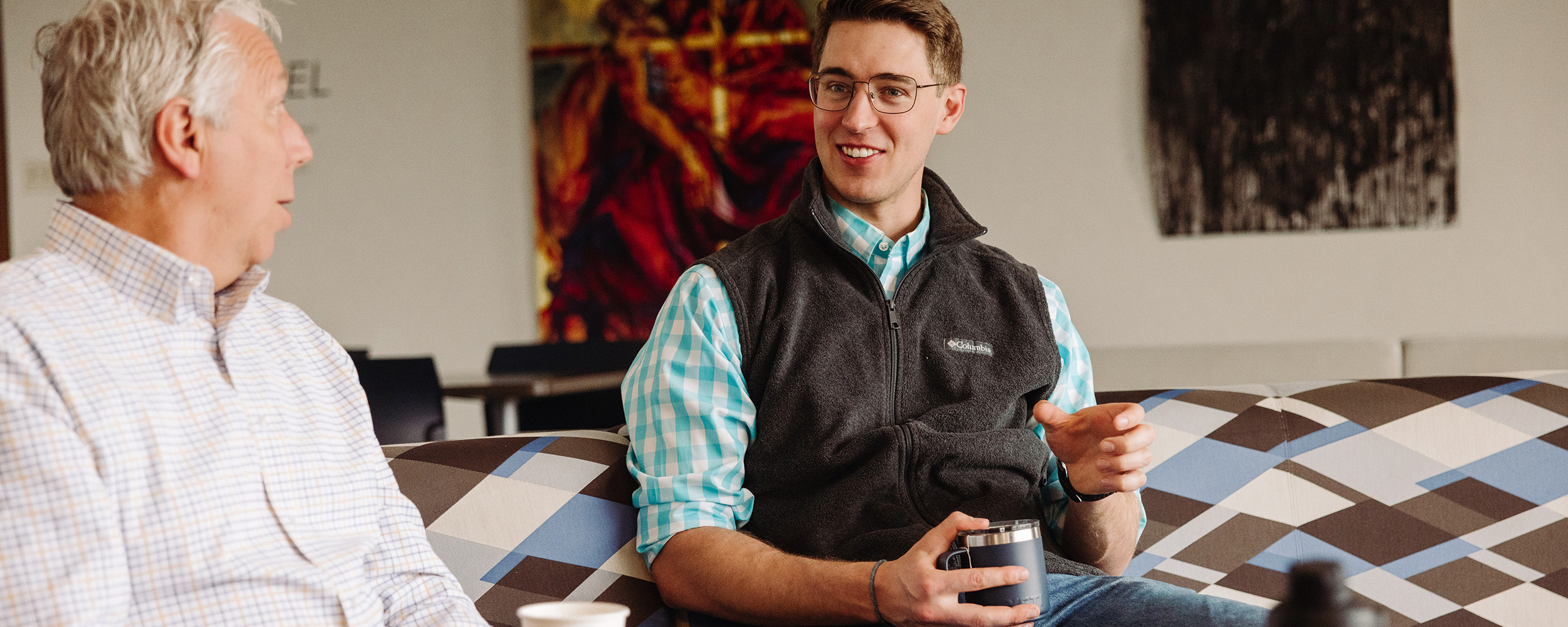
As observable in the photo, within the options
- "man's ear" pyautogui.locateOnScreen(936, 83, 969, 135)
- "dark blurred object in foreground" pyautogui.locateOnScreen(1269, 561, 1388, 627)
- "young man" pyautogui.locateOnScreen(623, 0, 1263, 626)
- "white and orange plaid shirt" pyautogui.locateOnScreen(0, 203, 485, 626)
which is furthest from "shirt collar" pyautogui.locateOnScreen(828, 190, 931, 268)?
"dark blurred object in foreground" pyautogui.locateOnScreen(1269, 561, 1388, 627)

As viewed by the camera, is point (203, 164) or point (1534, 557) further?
point (1534, 557)

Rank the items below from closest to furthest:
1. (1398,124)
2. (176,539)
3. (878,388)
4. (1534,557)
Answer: (176,539)
(878,388)
(1534,557)
(1398,124)

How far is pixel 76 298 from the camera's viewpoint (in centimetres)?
97

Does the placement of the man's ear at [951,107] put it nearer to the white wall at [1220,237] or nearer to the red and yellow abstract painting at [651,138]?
the white wall at [1220,237]

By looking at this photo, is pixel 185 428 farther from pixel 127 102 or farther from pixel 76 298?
pixel 127 102

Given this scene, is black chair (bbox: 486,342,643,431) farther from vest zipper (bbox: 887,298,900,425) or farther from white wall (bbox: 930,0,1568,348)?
vest zipper (bbox: 887,298,900,425)

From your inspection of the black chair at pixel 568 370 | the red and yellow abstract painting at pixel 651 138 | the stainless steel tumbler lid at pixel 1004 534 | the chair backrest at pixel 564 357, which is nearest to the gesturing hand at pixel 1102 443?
the stainless steel tumbler lid at pixel 1004 534

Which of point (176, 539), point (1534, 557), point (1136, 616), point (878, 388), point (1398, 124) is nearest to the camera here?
point (176, 539)

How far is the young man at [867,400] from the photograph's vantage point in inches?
51.4

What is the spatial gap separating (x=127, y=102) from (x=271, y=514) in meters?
0.40

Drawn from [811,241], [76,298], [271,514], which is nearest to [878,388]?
[811,241]

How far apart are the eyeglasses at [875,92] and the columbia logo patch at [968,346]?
1.09 feet

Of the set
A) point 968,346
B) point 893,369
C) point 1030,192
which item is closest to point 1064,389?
point 968,346

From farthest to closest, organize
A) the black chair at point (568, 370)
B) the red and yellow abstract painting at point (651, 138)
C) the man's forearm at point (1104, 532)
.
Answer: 1. the red and yellow abstract painting at point (651, 138)
2. the black chair at point (568, 370)
3. the man's forearm at point (1104, 532)
